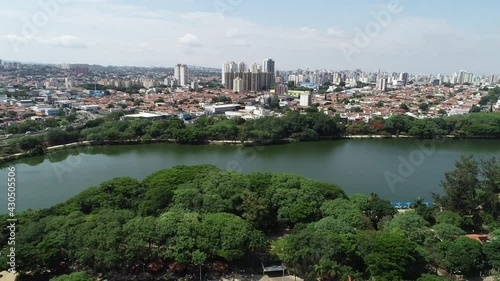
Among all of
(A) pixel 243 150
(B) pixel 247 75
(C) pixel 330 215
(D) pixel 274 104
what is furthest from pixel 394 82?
(C) pixel 330 215

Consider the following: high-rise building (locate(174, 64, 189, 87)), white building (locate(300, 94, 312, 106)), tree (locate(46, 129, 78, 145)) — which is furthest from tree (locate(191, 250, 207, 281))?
high-rise building (locate(174, 64, 189, 87))

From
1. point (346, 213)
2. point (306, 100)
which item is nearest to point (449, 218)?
point (346, 213)

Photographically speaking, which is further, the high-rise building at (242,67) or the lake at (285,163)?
the high-rise building at (242,67)

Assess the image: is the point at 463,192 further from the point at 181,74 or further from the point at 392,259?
the point at 181,74

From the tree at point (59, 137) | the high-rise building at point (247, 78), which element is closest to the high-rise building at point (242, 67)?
the high-rise building at point (247, 78)

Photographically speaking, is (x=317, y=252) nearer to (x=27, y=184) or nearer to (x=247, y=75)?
(x=27, y=184)

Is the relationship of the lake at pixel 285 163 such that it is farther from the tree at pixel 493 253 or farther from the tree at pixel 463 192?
the tree at pixel 493 253
